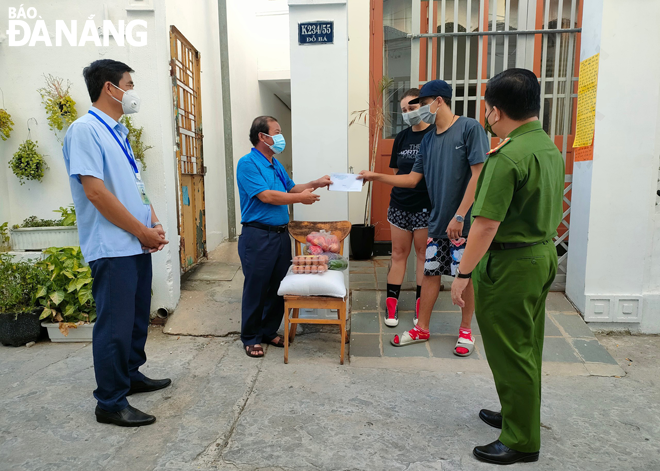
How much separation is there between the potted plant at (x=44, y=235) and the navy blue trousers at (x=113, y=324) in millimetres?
1752

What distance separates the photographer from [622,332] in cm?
387

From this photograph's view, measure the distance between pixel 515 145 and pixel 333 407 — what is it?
1.75 m

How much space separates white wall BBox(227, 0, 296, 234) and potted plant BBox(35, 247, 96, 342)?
12.1 ft

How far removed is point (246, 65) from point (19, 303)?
578cm

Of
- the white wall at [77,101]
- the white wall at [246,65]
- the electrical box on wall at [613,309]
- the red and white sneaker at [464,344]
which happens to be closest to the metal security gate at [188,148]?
the white wall at [77,101]

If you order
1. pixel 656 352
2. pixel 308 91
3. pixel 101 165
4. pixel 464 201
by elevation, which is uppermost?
pixel 308 91

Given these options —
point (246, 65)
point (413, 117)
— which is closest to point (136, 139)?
point (413, 117)

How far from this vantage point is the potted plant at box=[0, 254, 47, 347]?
12.1 ft

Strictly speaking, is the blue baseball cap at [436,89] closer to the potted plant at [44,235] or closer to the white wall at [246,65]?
the potted plant at [44,235]

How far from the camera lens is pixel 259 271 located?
134 inches

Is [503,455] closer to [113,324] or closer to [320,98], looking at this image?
[113,324]

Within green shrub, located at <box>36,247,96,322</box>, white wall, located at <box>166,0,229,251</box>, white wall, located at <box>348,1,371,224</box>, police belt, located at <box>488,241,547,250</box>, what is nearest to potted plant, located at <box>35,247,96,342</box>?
green shrub, located at <box>36,247,96,322</box>

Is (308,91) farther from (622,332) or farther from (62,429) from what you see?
(622,332)

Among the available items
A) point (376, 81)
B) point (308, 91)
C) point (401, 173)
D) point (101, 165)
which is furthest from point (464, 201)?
point (376, 81)
